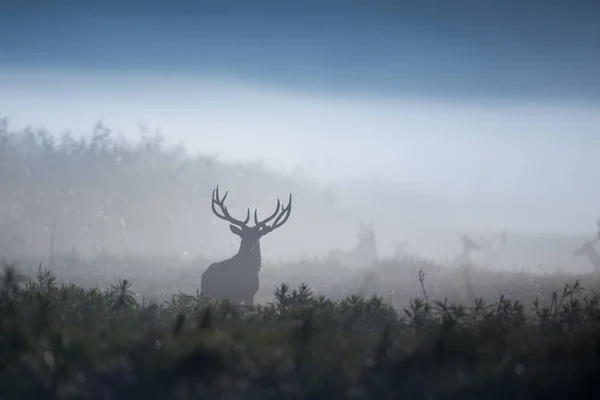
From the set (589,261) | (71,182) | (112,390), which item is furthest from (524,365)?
(71,182)

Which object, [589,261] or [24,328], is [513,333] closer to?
[24,328]

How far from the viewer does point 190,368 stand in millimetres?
6586

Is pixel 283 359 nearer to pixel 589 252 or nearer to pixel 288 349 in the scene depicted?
pixel 288 349

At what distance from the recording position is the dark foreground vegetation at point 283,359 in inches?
248

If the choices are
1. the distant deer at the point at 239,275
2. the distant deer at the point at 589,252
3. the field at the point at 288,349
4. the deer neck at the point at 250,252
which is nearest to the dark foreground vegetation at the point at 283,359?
the field at the point at 288,349

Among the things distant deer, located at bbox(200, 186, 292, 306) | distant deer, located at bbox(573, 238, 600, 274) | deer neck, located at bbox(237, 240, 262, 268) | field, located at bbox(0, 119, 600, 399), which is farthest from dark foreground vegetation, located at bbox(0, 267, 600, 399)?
distant deer, located at bbox(573, 238, 600, 274)

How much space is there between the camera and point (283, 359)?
21.9 ft

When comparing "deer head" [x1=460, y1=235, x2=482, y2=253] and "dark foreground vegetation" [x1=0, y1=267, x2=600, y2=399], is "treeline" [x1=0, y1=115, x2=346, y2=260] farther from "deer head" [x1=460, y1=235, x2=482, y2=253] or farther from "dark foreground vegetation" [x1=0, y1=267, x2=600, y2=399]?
"dark foreground vegetation" [x1=0, y1=267, x2=600, y2=399]

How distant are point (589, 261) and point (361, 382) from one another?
132 feet

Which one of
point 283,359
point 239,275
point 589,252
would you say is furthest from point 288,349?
point 589,252

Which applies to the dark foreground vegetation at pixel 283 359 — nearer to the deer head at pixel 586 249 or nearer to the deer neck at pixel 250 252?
the deer neck at pixel 250 252

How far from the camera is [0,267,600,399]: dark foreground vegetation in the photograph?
20.7 feet

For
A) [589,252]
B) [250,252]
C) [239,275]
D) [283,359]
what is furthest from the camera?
[589,252]

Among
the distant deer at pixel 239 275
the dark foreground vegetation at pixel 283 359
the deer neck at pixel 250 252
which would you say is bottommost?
the dark foreground vegetation at pixel 283 359
